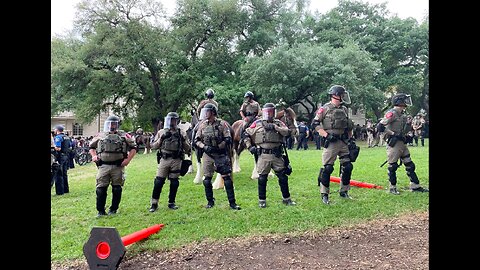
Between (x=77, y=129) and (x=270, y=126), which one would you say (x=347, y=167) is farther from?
(x=77, y=129)

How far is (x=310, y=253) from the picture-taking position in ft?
14.1

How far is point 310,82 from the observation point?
11.0 meters

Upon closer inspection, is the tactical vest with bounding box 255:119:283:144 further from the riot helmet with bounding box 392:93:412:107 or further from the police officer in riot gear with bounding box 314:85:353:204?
the riot helmet with bounding box 392:93:412:107

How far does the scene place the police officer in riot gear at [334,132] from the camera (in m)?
6.36

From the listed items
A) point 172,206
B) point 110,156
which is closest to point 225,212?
point 172,206

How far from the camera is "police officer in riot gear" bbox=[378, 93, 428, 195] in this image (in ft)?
22.7

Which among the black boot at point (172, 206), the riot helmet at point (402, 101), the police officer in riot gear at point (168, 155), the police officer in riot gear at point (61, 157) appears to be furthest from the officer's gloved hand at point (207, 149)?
the police officer in riot gear at point (61, 157)

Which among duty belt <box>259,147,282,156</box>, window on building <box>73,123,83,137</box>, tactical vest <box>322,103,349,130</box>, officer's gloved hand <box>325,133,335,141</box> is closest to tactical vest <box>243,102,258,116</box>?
duty belt <box>259,147,282,156</box>

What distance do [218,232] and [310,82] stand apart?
23.6ft

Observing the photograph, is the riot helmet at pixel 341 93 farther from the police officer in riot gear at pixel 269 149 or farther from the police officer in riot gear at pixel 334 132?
the police officer in riot gear at pixel 269 149

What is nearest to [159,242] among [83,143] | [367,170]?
[367,170]

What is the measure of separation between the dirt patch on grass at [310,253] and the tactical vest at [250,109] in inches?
135

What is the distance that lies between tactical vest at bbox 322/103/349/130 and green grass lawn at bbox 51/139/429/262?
1.36 m

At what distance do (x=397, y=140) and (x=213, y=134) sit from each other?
12.0ft
